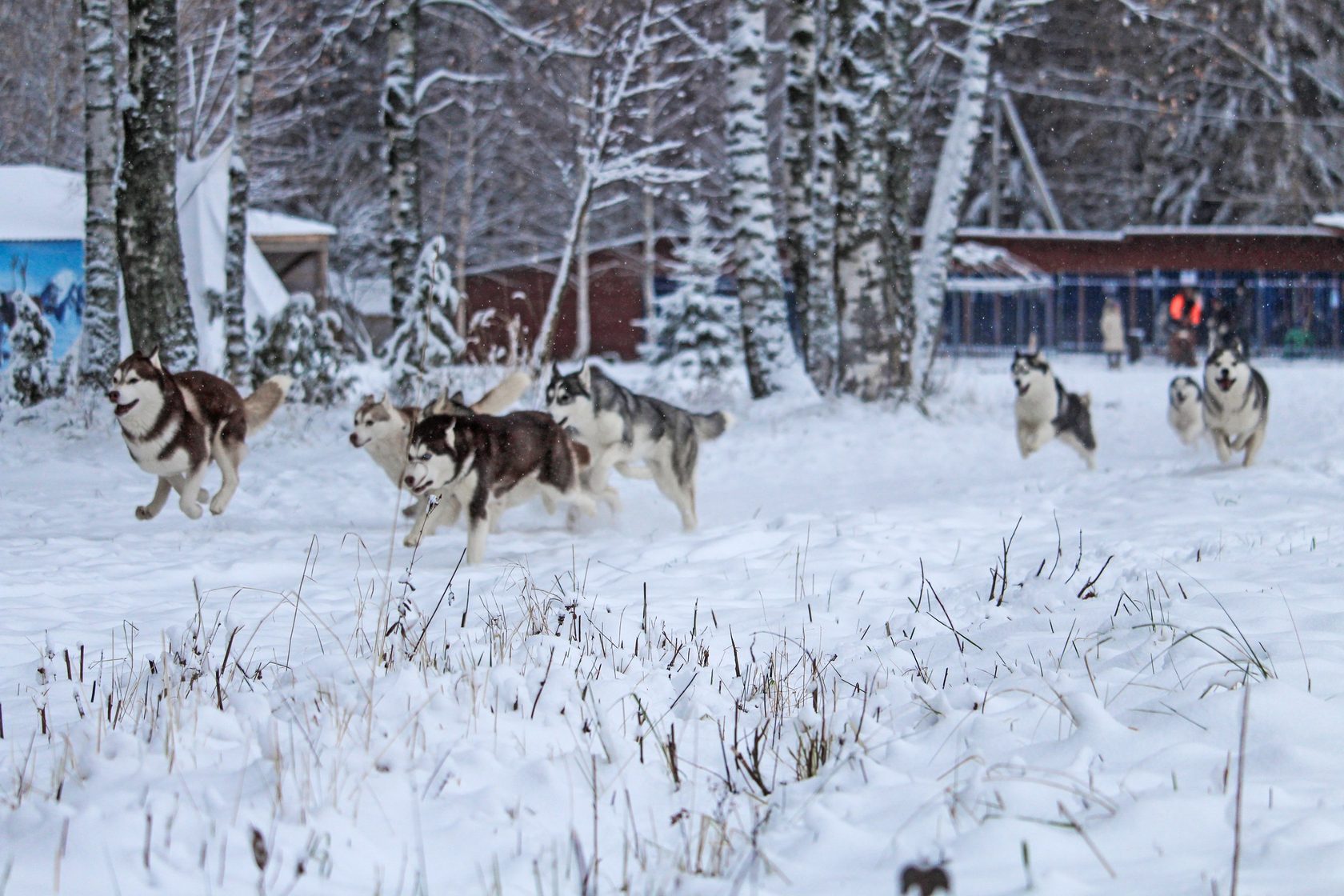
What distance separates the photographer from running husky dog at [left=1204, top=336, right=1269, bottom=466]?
10484mm

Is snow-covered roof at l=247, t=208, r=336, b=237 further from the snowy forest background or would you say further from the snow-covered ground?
the snow-covered ground

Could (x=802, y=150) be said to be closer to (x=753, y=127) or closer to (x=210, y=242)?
(x=753, y=127)

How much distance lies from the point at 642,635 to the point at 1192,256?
35631 millimetres

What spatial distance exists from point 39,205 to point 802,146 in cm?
1406

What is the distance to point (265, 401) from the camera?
8.99m

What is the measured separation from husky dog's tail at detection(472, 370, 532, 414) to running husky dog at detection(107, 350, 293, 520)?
1435mm

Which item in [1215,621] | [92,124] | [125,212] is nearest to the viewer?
[1215,621]

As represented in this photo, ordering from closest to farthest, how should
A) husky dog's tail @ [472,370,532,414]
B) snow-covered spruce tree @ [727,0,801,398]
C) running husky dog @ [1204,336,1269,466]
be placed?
husky dog's tail @ [472,370,532,414] → running husky dog @ [1204,336,1269,466] → snow-covered spruce tree @ [727,0,801,398]

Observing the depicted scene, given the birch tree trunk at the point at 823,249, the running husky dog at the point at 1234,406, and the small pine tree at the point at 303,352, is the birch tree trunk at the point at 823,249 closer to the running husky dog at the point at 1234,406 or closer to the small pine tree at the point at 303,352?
the running husky dog at the point at 1234,406

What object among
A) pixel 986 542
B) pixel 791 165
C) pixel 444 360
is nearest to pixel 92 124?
pixel 444 360

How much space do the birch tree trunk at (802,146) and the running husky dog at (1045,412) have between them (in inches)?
186

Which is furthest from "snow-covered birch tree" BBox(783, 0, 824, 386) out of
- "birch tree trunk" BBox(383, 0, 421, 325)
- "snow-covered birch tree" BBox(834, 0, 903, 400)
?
"birch tree trunk" BBox(383, 0, 421, 325)

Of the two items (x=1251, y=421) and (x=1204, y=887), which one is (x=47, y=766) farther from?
(x=1251, y=421)

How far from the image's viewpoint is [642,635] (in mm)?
4738
